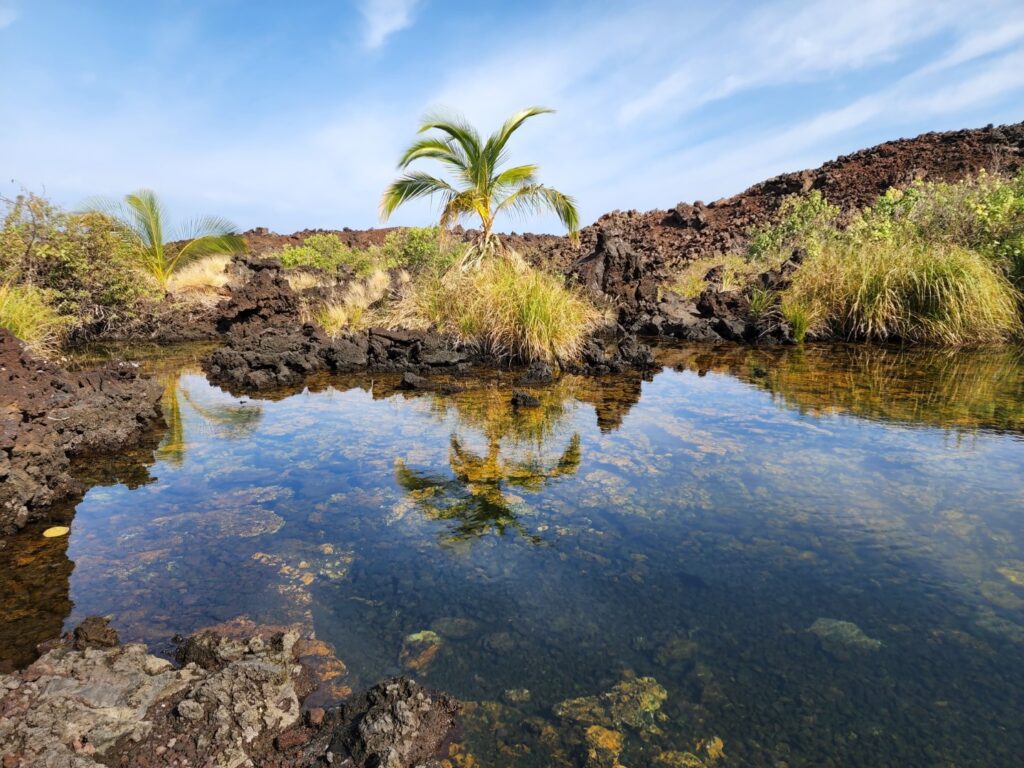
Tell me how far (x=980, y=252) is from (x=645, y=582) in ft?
39.9

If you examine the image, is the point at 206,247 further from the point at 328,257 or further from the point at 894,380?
the point at 894,380

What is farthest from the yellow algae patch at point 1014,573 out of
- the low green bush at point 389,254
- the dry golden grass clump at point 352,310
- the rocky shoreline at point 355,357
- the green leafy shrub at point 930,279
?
the low green bush at point 389,254

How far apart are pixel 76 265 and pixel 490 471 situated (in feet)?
37.5

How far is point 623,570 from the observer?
2.71m

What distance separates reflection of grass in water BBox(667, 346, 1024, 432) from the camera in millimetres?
5301

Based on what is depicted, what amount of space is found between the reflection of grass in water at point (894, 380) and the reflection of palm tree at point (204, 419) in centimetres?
554

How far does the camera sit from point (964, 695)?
1866 mm

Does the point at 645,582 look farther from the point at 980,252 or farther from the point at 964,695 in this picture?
the point at 980,252

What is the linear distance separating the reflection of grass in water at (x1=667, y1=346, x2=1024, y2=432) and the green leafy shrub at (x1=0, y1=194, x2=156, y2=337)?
1159cm

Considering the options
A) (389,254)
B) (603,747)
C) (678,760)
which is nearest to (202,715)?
(603,747)

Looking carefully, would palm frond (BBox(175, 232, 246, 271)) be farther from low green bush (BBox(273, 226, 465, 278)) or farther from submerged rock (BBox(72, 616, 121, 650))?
submerged rock (BBox(72, 616, 121, 650))

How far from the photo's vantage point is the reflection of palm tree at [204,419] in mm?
4945

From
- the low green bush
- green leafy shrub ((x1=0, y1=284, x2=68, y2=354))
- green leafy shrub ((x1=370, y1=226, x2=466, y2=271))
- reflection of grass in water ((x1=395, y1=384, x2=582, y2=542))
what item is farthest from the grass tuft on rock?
green leafy shrub ((x1=0, y1=284, x2=68, y2=354))

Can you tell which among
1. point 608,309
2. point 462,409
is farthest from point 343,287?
point 462,409
